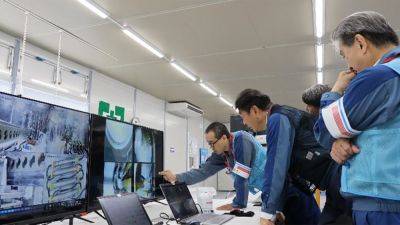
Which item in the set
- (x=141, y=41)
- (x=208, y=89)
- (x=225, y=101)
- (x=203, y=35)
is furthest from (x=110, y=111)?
(x=225, y=101)

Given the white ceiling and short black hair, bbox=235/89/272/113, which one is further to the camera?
the white ceiling

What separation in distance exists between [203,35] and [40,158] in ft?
11.7

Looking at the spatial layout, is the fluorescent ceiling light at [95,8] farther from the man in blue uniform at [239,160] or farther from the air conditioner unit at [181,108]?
the air conditioner unit at [181,108]

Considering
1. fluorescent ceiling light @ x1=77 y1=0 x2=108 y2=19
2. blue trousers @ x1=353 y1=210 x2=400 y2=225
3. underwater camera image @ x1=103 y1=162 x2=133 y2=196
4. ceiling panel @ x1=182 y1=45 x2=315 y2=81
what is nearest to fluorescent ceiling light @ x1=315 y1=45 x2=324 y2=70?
ceiling panel @ x1=182 y1=45 x2=315 y2=81

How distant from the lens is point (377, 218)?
917mm

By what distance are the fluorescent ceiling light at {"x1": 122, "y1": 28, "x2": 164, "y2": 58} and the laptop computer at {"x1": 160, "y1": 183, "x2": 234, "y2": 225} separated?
9.00ft

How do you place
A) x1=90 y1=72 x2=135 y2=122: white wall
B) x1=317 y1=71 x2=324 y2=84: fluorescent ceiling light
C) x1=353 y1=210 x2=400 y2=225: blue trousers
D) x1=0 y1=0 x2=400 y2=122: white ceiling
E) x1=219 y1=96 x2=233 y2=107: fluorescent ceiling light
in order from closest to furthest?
x1=353 y1=210 x2=400 y2=225: blue trousers
x1=0 y1=0 x2=400 y2=122: white ceiling
x1=90 y1=72 x2=135 y2=122: white wall
x1=317 y1=71 x2=324 y2=84: fluorescent ceiling light
x1=219 y1=96 x2=233 y2=107: fluorescent ceiling light

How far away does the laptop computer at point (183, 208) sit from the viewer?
1.96 meters

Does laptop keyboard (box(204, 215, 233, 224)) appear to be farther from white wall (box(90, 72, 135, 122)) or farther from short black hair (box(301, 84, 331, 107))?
white wall (box(90, 72, 135, 122))

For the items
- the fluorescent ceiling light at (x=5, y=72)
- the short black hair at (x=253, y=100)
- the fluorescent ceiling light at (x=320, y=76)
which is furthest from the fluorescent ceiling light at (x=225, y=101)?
the short black hair at (x=253, y=100)

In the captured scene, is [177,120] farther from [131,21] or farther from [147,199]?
[147,199]

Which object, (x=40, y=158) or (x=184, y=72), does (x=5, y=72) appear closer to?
(x=184, y=72)

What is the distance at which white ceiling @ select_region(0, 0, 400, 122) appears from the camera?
12.6 feet

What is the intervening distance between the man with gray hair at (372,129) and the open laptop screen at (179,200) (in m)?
1.22
